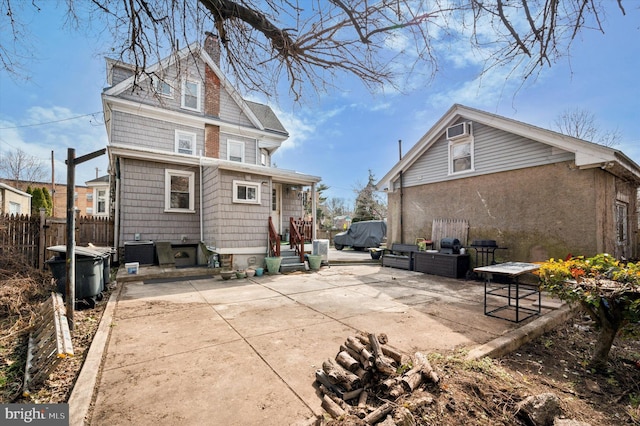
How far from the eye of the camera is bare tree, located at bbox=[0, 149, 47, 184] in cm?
2156

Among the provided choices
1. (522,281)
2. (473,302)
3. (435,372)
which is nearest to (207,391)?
(435,372)

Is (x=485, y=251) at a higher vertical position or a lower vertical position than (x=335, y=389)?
higher

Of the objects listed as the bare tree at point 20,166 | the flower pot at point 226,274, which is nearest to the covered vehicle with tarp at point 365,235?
the flower pot at point 226,274

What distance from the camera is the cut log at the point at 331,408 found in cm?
196

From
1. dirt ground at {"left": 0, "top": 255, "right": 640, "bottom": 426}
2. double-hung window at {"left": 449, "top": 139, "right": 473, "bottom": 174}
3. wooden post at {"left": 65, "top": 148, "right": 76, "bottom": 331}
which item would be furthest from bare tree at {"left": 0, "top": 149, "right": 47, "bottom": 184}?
double-hung window at {"left": 449, "top": 139, "right": 473, "bottom": 174}

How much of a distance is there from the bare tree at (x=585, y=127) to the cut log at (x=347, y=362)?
741 inches

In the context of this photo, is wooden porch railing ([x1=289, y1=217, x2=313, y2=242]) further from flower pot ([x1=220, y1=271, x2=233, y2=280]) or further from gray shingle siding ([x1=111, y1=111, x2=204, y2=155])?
gray shingle siding ([x1=111, y1=111, x2=204, y2=155])

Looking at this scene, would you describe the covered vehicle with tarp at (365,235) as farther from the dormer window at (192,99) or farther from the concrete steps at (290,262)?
the dormer window at (192,99)

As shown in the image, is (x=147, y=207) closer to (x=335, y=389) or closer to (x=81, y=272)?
(x=81, y=272)

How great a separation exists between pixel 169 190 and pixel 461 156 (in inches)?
401

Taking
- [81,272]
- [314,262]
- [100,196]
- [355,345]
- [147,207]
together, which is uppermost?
[100,196]

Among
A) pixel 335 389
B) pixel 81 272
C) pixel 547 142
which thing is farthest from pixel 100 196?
pixel 547 142

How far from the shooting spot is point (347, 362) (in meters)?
2.47

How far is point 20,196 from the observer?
1425 centimetres
